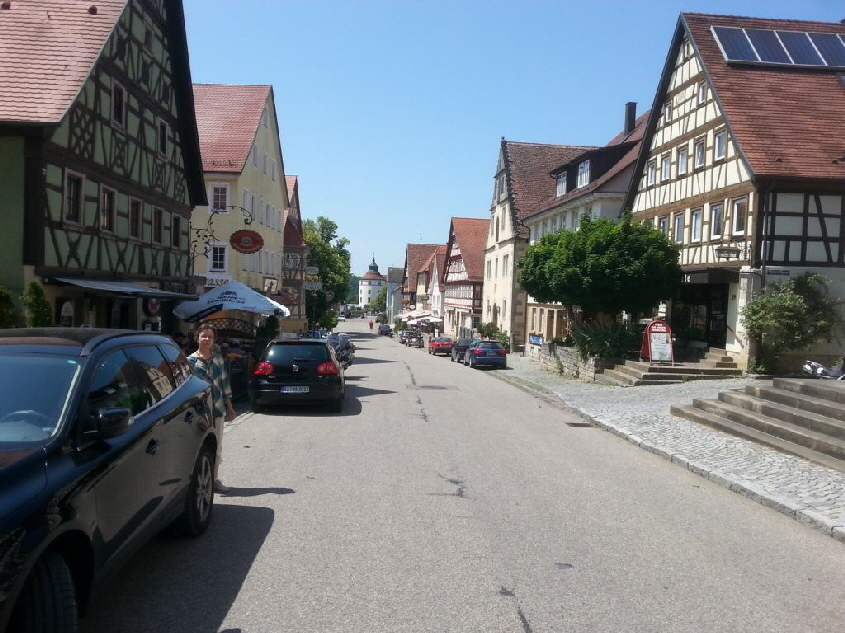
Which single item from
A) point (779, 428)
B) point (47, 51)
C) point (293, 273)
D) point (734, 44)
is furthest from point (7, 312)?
point (293, 273)

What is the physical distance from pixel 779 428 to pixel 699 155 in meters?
15.8

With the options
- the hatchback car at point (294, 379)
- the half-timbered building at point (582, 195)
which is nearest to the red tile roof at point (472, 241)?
the half-timbered building at point (582, 195)

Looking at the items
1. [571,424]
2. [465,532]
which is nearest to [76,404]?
[465,532]

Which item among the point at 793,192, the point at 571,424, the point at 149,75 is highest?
the point at 149,75

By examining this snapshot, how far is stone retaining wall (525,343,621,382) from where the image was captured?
84.8ft

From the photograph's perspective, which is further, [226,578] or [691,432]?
[691,432]

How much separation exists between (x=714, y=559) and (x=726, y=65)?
22.4m

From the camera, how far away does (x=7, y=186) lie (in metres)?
15.5

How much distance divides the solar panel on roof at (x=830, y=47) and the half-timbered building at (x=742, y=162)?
1.8 inches

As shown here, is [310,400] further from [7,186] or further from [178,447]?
[178,447]

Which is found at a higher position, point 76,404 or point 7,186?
point 7,186

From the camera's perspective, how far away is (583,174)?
38.4 m

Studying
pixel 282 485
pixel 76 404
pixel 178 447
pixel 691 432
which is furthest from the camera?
pixel 691 432

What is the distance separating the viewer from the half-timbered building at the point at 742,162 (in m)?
21.8
